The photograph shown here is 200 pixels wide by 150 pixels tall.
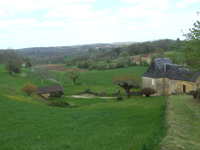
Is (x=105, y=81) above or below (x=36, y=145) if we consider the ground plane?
below

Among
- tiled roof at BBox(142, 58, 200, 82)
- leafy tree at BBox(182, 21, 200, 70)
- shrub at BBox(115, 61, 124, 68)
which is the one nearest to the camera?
leafy tree at BBox(182, 21, 200, 70)

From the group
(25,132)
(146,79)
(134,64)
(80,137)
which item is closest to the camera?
(80,137)

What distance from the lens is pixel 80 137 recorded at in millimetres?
11359

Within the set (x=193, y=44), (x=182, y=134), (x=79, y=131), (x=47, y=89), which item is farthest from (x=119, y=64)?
(x=182, y=134)

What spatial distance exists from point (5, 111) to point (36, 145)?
31.0ft

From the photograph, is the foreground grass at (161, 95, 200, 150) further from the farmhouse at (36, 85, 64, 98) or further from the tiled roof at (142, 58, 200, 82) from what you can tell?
the farmhouse at (36, 85, 64, 98)

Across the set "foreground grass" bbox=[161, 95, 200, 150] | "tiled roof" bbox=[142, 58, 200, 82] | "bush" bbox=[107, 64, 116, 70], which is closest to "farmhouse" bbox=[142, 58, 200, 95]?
"tiled roof" bbox=[142, 58, 200, 82]

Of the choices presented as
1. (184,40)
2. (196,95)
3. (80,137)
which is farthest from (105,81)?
(80,137)

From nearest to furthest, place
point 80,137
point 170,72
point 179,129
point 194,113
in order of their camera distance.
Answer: point 179,129, point 80,137, point 194,113, point 170,72

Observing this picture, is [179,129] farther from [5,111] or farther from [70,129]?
[5,111]

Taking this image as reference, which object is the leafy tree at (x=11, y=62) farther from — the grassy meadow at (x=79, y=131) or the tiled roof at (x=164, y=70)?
the grassy meadow at (x=79, y=131)

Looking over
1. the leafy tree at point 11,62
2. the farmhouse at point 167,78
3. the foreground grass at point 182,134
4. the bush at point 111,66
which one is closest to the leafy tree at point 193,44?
the foreground grass at point 182,134

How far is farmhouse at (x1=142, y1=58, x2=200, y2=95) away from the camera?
117 feet

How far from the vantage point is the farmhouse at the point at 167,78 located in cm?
3553
